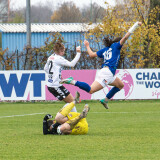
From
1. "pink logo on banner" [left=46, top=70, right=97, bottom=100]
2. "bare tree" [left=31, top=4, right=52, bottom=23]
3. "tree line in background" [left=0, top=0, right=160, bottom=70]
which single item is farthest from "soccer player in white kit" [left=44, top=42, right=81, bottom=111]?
"bare tree" [left=31, top=4, right=52, bottom=23]

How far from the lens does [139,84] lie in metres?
22.6

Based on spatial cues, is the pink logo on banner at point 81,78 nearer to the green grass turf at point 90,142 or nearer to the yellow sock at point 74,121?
the green grass turf at point 90,142

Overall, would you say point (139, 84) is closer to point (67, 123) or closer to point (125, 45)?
point (125, 45)

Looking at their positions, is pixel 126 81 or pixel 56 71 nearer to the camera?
pixel 56 71

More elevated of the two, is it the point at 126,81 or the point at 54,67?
the point at 54,67

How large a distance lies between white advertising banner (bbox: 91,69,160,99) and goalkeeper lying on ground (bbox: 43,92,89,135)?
11.9 m

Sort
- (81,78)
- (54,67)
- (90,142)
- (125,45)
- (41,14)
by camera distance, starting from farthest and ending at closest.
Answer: (41,14)
(125,45)
(81,78)
(54,67)
(90,142)

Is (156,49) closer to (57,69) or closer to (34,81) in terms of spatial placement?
(34,81)

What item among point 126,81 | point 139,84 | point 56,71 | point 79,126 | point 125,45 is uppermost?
point 56,71

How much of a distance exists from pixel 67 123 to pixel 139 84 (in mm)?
12542

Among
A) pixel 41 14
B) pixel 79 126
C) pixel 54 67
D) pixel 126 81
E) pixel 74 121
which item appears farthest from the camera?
pixel 41 14

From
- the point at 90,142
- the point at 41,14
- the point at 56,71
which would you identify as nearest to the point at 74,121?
the point at 90,142

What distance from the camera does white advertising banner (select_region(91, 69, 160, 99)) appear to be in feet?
74.2

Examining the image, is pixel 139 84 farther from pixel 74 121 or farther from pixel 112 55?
pixel 74 121
